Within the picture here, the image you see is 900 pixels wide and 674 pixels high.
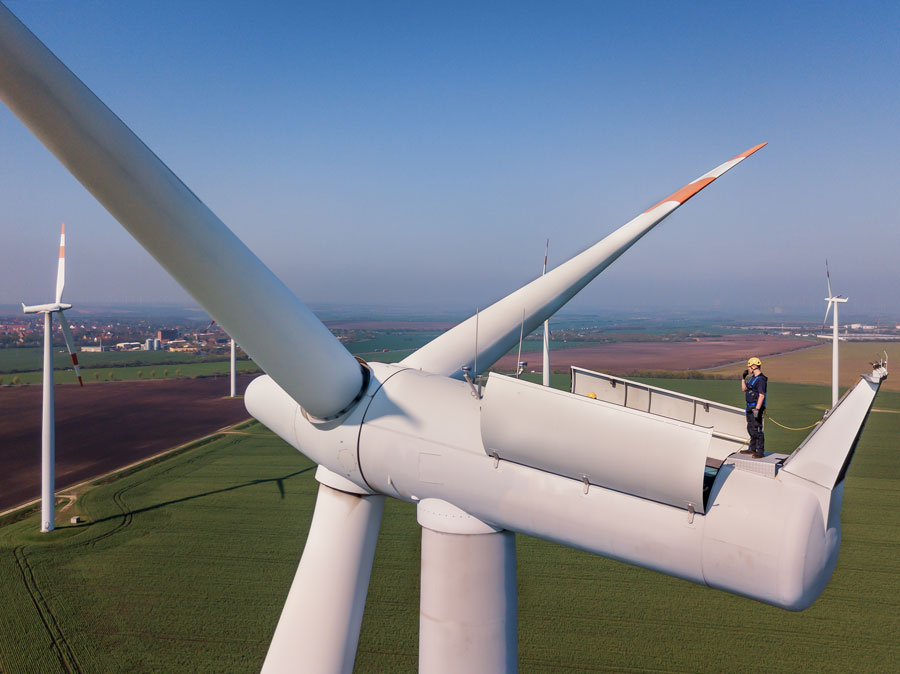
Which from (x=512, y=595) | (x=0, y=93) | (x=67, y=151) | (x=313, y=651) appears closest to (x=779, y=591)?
(x=512, y=595)

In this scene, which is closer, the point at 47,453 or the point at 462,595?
the point at 462,595

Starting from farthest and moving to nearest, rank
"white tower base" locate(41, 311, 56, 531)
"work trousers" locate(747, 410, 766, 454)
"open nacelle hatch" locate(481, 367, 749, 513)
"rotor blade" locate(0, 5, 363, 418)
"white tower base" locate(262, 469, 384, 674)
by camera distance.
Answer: "white tower base" locate(41, 311, 56, 531) → "work trousers" locate(747, 410, 766, 454) → "white tower base" locate(262, 469, 384, 674) → "open nacelle hatch" locate(481, 367, 749, 513) → "rotor blade" locate(0, 5, 363, 418)

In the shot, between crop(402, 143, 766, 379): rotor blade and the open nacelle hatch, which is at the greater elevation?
crop(402, 143, 766, 379): rotor blade

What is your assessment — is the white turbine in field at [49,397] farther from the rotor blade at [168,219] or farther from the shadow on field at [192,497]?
the rotor blade at [168,219]

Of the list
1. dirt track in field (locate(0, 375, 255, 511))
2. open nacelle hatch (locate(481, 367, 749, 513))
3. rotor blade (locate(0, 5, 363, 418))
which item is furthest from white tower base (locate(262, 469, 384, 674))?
dirt track in field (locate(0, 375, 255, 511))

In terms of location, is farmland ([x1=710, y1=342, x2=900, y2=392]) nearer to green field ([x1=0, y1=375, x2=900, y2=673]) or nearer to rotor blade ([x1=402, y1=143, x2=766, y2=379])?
green field ([x1=0, y1=375, x2=900, y2=673])

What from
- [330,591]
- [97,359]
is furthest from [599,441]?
[97,359]

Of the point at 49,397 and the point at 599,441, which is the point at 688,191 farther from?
the point at 49,397

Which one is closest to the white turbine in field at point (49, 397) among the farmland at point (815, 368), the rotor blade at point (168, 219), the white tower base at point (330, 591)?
the white tower base at point (330, 591)
